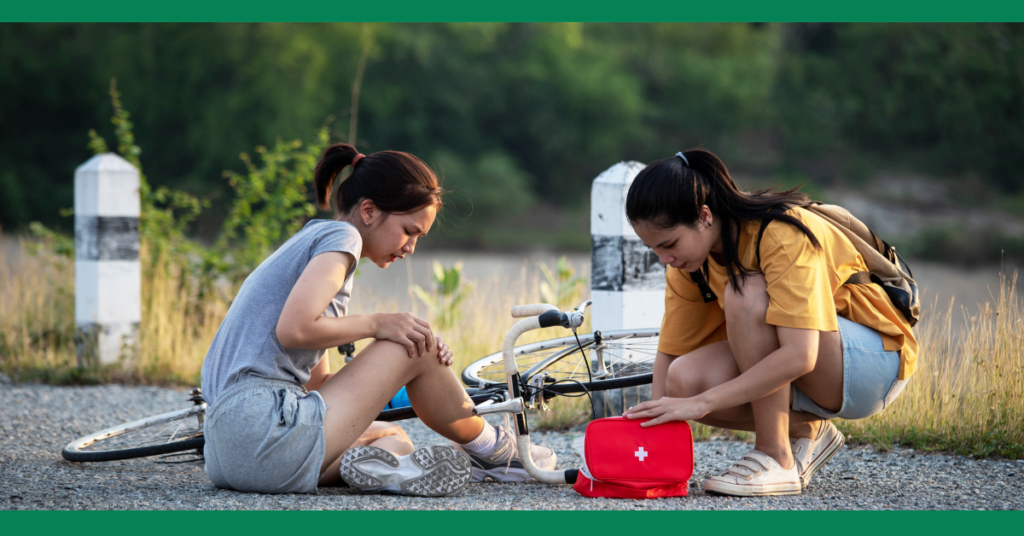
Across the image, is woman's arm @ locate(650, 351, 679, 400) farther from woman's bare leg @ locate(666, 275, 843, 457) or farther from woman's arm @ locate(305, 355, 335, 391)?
woman's arm @ locate(305, 355, 335, 391)

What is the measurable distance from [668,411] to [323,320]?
0.95 m

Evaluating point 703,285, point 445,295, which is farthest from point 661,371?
point 445,295

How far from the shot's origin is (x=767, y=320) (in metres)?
2.25

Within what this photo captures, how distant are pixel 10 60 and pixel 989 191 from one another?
26.4 meters

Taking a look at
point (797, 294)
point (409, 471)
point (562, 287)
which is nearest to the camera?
point (797, 294)

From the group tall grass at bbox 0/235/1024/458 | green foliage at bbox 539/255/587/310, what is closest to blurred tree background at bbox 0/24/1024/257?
tall grass at bbox 0/235/1024/458

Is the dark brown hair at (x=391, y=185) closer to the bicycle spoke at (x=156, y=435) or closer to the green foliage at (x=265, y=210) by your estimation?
the bicycle spoke at (x=156, y=435)

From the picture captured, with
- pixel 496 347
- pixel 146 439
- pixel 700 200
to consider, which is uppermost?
pixel 700 200

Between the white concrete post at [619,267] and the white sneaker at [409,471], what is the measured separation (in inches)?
54.0

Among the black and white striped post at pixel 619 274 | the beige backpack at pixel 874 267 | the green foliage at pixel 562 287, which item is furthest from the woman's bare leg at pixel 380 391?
the green foliage at pixel 562 287

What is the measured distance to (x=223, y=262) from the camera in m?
5.83

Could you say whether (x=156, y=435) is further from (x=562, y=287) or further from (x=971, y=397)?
(x=971, y=397)

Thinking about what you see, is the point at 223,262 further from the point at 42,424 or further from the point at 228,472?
the point at 228,472

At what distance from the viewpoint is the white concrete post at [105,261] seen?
188 inches
